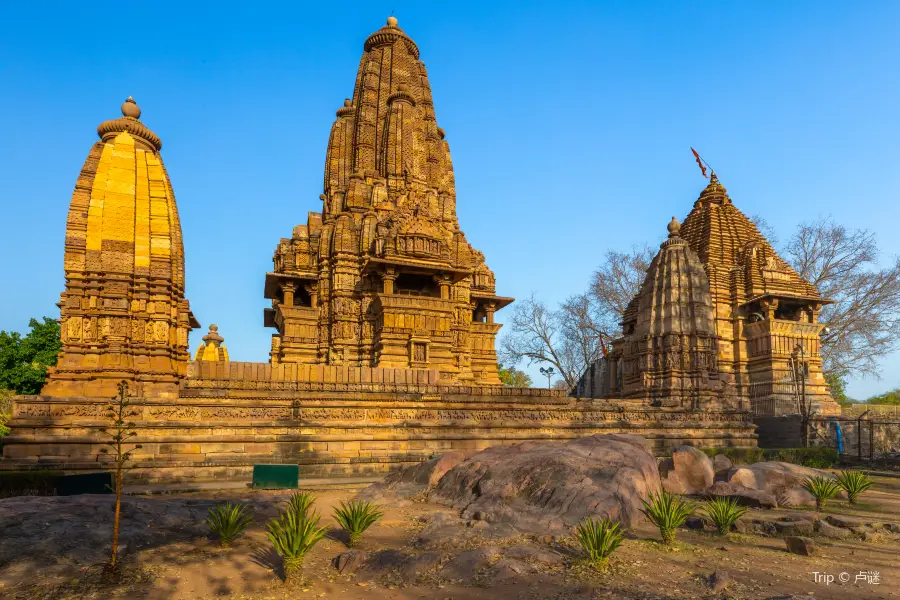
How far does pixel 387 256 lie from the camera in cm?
2450

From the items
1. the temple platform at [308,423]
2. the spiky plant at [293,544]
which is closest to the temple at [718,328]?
the temple platform at [308,423]

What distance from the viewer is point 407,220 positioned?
2558 centimetres

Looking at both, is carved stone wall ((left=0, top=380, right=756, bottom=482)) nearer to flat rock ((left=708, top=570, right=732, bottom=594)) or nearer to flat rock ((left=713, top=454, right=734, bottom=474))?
flat rock ((left=713, top=454, right=734, bottom=474))

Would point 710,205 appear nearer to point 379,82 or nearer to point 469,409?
point 379,82

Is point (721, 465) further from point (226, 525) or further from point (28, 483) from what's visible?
point (28, 483)

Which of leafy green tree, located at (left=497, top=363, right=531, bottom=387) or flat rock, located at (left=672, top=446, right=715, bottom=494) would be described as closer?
flat rock, located at (left=672, top=446, right=715, bottom=494)

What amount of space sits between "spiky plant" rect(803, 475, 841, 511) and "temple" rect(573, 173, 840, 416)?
7.91m

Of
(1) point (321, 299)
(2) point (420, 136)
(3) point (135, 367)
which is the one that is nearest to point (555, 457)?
(3) point (135, 367)

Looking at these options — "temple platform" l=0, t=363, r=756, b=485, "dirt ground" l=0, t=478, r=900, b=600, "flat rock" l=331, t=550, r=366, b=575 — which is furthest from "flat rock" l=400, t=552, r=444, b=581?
"temple platform" l=0, t=363, r=756, b=485

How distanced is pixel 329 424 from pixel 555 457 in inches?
270

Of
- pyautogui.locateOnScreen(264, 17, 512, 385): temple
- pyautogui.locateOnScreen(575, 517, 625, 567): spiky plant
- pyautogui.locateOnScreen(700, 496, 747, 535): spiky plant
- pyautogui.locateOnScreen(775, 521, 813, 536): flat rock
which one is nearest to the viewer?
pyautogui.locateOnScreen(575, 517, 625, 567): spiky plant

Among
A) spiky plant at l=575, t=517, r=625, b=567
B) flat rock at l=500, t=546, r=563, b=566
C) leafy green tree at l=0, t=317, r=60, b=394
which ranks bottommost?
flat rock at l=500, t=546, r=563, b=566

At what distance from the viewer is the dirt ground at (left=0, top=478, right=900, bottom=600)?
5.43m

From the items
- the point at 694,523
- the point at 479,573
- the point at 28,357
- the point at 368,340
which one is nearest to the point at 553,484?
the point at 694,523
